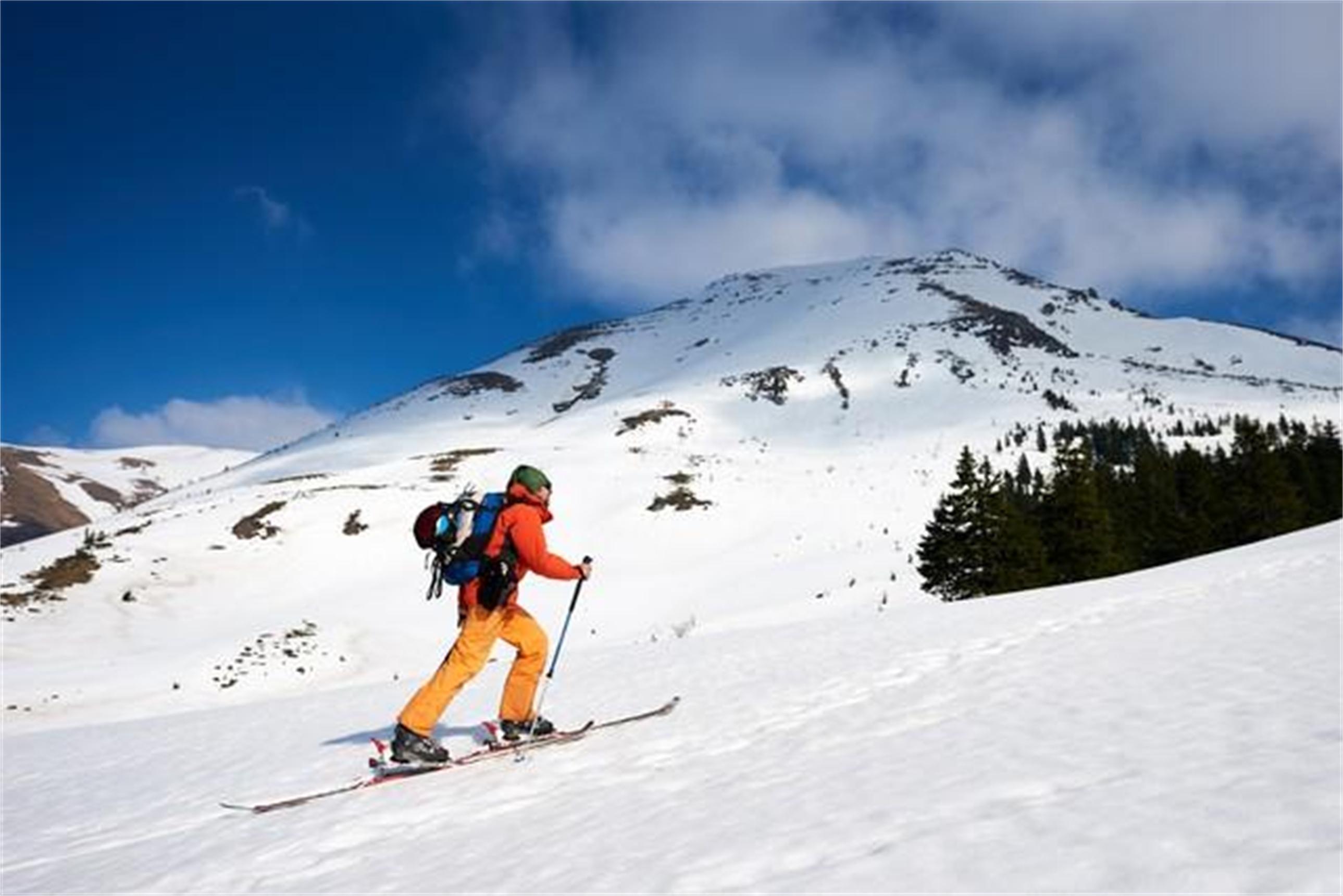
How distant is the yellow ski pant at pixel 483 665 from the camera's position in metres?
7.32

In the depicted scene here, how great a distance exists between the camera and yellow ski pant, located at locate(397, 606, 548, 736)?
24.0ft

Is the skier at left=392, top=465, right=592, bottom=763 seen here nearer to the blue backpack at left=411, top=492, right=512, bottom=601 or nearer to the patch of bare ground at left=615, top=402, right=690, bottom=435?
the blue backpack at left=411, top=492, right=512, bottom=601

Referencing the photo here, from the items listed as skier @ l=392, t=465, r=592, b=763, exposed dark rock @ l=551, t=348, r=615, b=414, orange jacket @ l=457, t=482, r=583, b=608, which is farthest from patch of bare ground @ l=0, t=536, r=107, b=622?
exposed dark rock @ l=551, t=348, r=615, b=414

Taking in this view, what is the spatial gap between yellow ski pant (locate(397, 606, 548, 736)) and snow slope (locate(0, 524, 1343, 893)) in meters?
0.63

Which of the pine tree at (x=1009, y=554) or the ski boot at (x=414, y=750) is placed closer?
the ski boot at (x=414, y=750)

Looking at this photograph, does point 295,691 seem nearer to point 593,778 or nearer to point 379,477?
point 593,778

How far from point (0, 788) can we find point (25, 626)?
73.0 feet

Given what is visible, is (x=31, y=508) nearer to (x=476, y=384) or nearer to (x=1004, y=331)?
(x=476, y=384)

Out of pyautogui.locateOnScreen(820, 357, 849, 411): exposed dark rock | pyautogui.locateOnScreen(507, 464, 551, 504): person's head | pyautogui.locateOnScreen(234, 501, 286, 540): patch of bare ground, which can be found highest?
pyautogui.locateOnScreen(820, 357, 849, 411): exposed dark rock

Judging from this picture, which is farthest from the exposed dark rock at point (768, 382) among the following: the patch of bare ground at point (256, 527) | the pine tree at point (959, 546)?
the pine tree at point (959, 546)

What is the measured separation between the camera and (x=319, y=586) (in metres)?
36.8

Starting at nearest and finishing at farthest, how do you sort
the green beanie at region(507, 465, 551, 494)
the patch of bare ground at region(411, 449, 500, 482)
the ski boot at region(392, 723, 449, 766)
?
the ski boot at region(392, 723, 449, 766), the green beanie at region(507, 465, 551, 494), the patch of bare ground at region(411, 449, 500, 482)

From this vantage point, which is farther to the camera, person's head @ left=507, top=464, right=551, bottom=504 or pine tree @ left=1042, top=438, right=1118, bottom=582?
pine tree @ left=1042, top=438, right=1118, bottom=582

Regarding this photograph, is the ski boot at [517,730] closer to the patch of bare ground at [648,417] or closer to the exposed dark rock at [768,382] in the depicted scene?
the patch of bare ground at [648,417]
